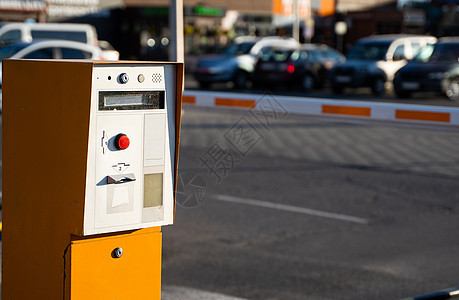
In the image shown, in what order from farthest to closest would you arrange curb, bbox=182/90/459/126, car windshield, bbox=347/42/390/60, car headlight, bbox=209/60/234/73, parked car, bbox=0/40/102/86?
car headlight, bbox=209/60/234/73 < car windshield, bbox=347/42/390/60 < parked car, bbox=0/40/102/86 < curb, bbox=182/90/459/126

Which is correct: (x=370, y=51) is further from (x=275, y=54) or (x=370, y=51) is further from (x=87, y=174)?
(x=87, y=174)

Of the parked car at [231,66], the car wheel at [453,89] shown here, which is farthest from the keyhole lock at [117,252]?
the parked car at [231,66]

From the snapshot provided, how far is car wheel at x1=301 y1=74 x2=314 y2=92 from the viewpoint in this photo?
2611 cm

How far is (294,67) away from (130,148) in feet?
76.2

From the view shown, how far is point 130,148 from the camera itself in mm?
3020

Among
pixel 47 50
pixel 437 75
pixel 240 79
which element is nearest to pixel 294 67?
pixel 240 79

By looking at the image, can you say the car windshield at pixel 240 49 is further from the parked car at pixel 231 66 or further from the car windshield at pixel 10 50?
the car windshield at pixel 10 50

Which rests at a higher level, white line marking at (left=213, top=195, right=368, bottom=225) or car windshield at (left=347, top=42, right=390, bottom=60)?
car windshield at (left=347, top=42, right=390, bottom=60)

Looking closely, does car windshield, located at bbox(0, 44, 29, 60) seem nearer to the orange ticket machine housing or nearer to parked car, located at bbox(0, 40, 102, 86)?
parked car, located at bbox(0, 40, 102, 86)

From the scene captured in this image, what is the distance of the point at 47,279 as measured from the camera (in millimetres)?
3074

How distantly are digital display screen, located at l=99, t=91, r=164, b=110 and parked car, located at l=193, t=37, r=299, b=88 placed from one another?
78.7 ft

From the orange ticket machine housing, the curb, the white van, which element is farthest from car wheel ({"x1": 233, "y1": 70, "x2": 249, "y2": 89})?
the orange ticket machine housing

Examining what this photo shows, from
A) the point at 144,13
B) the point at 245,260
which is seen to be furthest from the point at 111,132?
the point at 144,13

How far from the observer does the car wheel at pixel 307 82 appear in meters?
26.1
